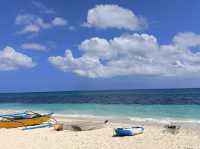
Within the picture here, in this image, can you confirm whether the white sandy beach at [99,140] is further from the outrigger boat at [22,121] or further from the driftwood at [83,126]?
the outrigger boat at [22,121]

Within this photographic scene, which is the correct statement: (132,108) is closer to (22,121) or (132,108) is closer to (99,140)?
(22,121)

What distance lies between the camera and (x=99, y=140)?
48.0 feet

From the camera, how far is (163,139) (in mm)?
14539

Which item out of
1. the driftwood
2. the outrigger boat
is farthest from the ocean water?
the outrigger boat

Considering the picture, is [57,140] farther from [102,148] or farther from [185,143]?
[185,143]

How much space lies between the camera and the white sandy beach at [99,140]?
13086 millimetres

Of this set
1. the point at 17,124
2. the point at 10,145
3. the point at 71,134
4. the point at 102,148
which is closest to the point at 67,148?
the point at 102,148

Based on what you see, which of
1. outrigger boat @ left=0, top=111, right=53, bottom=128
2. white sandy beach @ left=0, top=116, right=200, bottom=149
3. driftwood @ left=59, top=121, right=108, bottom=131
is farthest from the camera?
outrigger boat @ left=0, top=111, right=53, bottom=128

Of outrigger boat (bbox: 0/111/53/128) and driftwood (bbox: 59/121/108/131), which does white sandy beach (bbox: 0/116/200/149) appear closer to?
driftwood (bbox: 59/121/108/131)

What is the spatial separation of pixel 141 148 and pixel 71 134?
204 inches

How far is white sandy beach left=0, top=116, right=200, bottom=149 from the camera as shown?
42.9 feet

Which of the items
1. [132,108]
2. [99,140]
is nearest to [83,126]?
[99,140]

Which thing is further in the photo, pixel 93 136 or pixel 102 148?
pixel 93 136

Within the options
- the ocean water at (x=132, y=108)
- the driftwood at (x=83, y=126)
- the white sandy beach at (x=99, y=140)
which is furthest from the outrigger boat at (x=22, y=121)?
the ocean water at (x=132, y=108)
